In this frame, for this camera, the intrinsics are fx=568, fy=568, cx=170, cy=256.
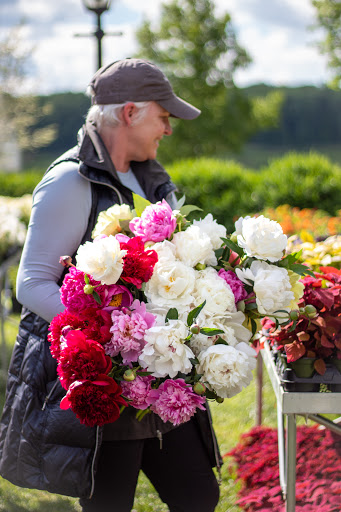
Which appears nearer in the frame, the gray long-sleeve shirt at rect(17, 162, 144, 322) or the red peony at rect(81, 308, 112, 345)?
the red peony at rect(81, 308, 112, 345)

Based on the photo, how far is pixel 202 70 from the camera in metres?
30.6

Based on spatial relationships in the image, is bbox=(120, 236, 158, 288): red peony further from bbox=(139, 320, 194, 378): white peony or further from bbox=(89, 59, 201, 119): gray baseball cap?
bbox=(89, 59, 201, 119): gray baseball cap

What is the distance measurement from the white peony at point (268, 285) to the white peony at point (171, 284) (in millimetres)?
146

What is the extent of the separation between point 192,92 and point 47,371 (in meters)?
30.6

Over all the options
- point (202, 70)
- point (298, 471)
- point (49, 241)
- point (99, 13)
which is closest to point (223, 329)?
point (49, 241)

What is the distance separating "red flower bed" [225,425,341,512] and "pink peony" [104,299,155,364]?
1.42 metres

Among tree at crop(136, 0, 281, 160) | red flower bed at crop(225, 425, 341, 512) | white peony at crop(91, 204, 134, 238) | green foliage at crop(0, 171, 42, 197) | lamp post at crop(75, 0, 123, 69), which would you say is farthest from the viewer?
tree at crop(136, 0, 281, 160)

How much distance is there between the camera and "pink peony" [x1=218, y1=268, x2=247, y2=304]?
4.75ft

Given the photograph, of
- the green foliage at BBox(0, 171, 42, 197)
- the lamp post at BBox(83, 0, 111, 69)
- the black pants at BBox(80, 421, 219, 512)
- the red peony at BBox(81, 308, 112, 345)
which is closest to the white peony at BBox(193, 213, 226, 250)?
the red peony at BBox(81, 308, 112, 345)

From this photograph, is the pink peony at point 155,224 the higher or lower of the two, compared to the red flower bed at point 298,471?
higher

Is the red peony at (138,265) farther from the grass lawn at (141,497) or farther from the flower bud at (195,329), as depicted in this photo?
the grass lawn at (141,497)

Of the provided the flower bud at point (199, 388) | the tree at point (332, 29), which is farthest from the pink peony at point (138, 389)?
the tree at point (332, 29)

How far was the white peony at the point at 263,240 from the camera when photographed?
56.6 inches

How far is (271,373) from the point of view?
2039 millimetres
